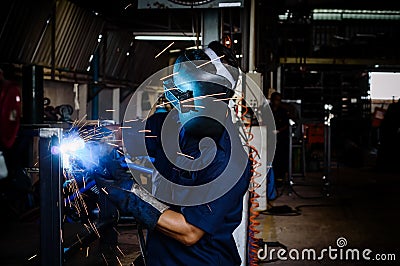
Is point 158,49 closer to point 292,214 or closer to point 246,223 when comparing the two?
point 292,214

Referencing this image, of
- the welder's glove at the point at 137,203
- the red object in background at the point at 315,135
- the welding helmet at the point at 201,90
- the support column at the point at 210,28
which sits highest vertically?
the support column at the point at 210,28

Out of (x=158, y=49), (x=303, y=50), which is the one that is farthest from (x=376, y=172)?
(x=158, y=49)

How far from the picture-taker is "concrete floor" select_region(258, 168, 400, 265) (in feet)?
21.8

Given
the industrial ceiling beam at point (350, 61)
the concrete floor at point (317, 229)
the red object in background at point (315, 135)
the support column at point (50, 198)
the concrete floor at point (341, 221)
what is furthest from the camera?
the industrial ceiling beam at point (350, 61)

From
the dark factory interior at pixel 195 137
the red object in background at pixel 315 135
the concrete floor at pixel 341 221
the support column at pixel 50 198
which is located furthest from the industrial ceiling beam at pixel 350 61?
the support column at pixel 50 198

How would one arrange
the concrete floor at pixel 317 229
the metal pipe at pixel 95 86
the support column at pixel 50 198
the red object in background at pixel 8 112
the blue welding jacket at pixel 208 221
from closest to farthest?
the blue welding jacket at pixel 208 221, the support column at pixel 50 198, the concrete floor at pixel 317 229, the red object in background at pixel 8 112, the metal pipe at pixel 95 86

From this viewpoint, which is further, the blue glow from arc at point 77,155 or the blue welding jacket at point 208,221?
the blue glow from arc at point 77,155

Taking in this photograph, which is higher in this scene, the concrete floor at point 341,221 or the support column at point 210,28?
the support column at point 210,28

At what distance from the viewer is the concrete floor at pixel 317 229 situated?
6102 millimetres

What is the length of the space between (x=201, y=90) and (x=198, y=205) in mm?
A: 534

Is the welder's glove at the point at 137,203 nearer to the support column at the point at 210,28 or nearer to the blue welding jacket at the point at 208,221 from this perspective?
the blue welding jacket at the point at 208,221

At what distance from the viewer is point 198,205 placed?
2.21 meters

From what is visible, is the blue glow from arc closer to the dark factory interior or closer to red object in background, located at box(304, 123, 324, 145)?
the dark factory interior

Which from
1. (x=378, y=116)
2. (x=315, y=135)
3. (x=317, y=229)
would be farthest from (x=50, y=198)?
(x=378, y=116)
